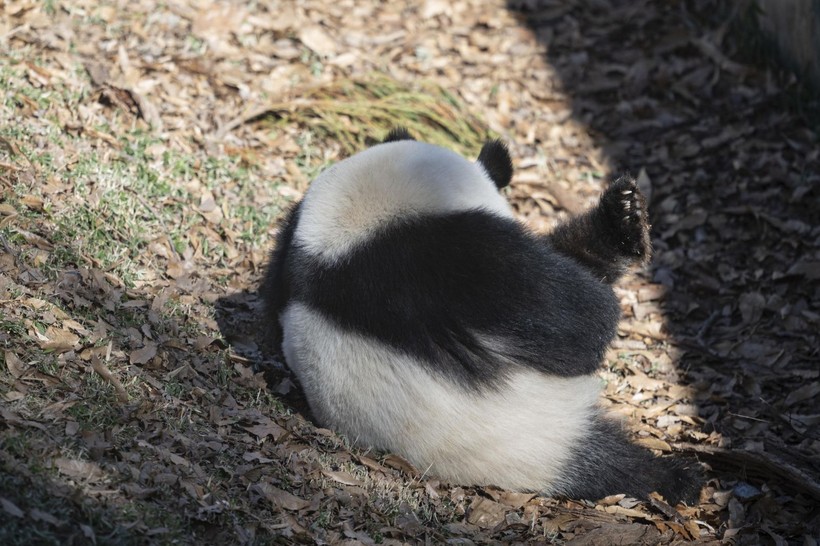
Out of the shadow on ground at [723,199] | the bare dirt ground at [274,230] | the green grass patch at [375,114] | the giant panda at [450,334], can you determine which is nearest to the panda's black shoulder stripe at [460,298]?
the giant panda at [450,334]

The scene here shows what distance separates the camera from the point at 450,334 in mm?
4051

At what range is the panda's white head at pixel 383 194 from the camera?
4254 millimetres

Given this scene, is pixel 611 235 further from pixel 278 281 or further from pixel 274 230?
pixel 274 230

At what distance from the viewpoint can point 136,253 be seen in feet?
17.7

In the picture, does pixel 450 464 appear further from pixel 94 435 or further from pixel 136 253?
A: pixel 136 253

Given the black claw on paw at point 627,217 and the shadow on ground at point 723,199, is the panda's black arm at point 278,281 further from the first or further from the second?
the shadow on ground at point 723,199

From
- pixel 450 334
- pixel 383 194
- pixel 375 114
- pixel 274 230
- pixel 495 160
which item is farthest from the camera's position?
pixel 375 114

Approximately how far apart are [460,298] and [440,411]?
55cm

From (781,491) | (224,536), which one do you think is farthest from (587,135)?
(224,536)

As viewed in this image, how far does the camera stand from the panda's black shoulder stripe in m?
4.05

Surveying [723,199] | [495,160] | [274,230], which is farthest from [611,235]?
[274,230]

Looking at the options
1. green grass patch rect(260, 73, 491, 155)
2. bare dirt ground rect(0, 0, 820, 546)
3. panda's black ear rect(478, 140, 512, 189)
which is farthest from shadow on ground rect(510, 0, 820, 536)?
panda's black ear rect(478, 140, 512, 189)

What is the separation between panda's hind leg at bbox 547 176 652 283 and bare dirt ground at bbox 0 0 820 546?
1.00 m

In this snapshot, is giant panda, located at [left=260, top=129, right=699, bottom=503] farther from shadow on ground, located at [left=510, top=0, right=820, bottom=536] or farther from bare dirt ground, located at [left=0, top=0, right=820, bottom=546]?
shadow on ground, located at [left=510, top=0, right=820, bottom=536]
